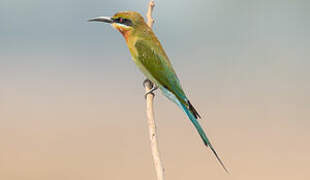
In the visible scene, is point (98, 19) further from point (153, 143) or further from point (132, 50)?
point (153, 143)

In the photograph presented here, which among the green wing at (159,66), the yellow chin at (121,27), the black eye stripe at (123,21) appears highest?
the black eye stripe at (123,21)

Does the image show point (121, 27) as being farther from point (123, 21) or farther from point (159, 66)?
point (159, 66)

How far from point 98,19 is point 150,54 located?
177 millimetres

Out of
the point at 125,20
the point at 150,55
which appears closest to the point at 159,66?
the point at 150,55

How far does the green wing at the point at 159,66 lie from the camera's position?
0.90 m

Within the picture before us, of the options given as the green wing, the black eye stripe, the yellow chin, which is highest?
the black eye stripe

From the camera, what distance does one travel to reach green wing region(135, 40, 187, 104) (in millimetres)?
898

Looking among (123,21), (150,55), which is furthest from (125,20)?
(150,55)

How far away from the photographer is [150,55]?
37.2 inches

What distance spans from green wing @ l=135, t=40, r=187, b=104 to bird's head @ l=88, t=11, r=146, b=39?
0.18 ft

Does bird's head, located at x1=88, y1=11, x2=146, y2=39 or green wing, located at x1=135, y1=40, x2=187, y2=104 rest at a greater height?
bird's head, located at x1=88, y1=11, x2=146, y2=39

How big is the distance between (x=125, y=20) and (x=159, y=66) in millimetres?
143

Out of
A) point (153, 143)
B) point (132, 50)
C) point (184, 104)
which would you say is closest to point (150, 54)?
point (132, 50)

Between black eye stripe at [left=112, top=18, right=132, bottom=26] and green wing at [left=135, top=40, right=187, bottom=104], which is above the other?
black eye stripe at [left=112, top=18, right=132, bottom=26]
